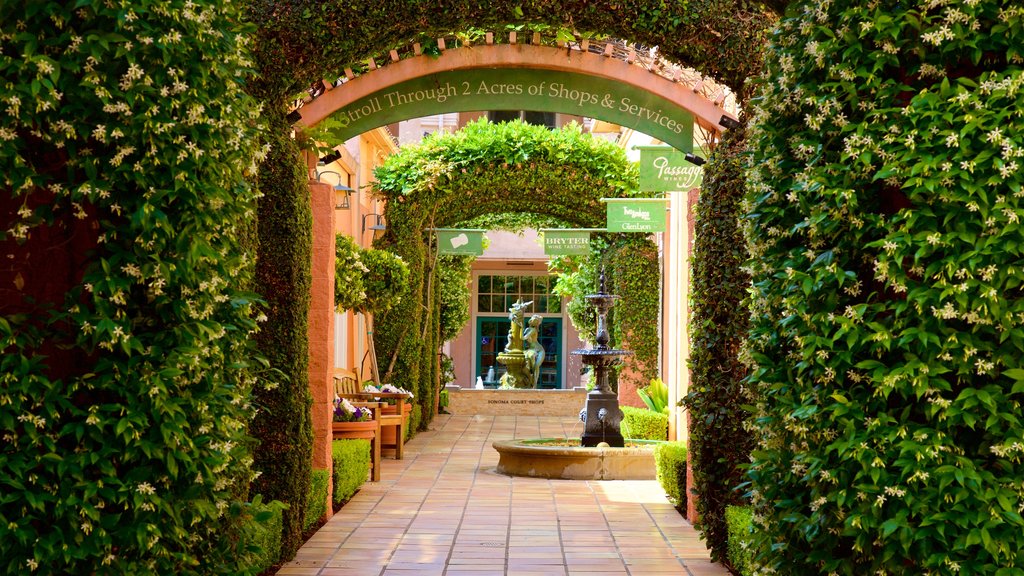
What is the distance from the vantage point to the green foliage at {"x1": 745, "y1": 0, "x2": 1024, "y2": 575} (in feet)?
9.91

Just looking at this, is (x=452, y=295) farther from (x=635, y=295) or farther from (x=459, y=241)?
(x=635, y=295)

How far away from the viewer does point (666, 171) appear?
890 centimetres

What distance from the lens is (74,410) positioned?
10.2 feet

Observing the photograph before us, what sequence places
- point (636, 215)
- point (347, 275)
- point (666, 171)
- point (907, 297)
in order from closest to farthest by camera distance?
point (907, 297), point (666, 171), point (347, 275), point (636, 215)

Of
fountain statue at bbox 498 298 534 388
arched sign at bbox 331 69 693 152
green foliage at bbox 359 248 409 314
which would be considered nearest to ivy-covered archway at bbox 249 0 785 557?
arched sign at bbox 331 69 693 152

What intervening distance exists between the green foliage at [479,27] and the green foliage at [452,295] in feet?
45.7

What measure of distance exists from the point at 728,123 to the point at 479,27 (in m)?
1.67

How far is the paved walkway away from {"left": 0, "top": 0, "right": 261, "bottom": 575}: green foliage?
3097 millimetres

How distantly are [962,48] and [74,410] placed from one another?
264 cm

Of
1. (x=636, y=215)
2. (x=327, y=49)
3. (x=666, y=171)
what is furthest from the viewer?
(x=636, y=215)

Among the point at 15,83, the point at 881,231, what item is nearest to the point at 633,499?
the point at 881,231

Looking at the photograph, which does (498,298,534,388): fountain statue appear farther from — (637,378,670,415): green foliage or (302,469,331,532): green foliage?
(302,469,331,532): green foliage

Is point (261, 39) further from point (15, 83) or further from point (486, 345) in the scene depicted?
point (486, 345)

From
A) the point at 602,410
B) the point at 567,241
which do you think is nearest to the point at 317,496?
the point at 602,410
